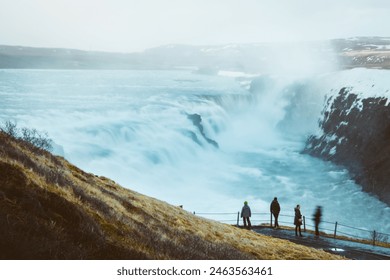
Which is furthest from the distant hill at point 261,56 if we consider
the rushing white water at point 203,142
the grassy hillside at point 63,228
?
the grassy hillside at point 63,228

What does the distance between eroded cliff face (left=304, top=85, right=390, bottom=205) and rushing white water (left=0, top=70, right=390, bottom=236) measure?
3.77 feet

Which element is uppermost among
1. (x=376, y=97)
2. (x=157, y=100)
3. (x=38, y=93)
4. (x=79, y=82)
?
(x=79, y=82)

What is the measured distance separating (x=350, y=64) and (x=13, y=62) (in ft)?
194

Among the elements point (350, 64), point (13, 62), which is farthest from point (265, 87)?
point (13, 62)

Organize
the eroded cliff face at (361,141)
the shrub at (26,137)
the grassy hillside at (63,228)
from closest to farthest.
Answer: the grassy hillside at (63,228), the shrub at (26,137), the eroded cliff face at (361,141)

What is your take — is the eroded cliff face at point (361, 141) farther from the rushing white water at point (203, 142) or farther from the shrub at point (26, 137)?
the shrub at point (26, 137)

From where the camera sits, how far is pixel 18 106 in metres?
51.0

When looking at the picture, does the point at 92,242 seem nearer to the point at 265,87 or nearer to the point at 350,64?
the point at 350,64

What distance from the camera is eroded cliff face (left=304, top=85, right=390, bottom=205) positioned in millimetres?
31219

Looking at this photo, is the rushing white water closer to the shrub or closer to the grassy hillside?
the shrub

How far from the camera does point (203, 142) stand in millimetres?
60938

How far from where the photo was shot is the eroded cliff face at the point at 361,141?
102ft

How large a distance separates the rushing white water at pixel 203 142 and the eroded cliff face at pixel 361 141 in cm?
115

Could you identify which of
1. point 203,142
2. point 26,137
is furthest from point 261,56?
point 26,137
